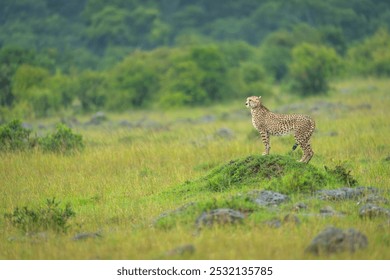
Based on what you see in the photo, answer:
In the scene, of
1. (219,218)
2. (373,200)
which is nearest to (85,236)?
(219,218)

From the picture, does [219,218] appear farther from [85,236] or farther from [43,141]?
[43,141]

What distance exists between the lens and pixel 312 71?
1561 inches

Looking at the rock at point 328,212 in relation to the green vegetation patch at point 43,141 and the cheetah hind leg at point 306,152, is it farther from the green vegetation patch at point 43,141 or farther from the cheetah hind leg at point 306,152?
the green vegetation patch at point 43,141

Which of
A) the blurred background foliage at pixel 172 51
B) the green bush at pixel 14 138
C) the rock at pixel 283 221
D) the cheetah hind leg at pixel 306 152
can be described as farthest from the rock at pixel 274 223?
the blurred background foliage at pixel 172 51

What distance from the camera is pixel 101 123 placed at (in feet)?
102

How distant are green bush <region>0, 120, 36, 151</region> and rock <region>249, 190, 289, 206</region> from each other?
9.17m

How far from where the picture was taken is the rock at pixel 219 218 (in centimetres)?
1066

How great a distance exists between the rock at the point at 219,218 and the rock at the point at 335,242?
59.9 inches

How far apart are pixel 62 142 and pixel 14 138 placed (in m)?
1.38

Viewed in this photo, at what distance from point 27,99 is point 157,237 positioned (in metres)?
27.9

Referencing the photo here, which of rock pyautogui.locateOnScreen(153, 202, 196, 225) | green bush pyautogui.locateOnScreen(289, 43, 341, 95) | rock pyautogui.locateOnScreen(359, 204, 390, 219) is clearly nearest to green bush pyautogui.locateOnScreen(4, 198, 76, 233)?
rock pyautogui.locateOnScreen(153, 202, 196, 225)

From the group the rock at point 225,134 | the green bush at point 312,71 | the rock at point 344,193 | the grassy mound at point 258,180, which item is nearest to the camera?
the rock at point 344,193

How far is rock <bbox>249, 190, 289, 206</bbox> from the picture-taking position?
1180 cm

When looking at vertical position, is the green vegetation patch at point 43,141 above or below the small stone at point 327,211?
above
